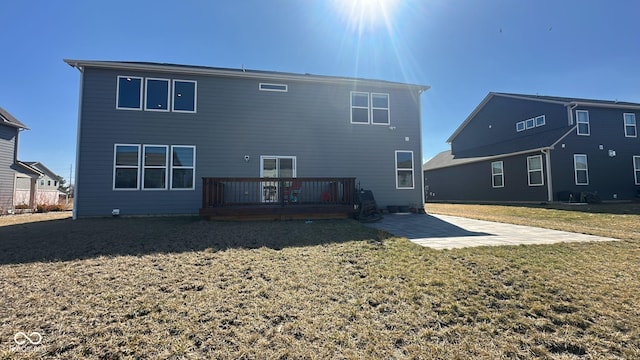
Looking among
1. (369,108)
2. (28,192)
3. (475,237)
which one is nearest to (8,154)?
(28,192)

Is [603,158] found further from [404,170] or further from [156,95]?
[156,95]

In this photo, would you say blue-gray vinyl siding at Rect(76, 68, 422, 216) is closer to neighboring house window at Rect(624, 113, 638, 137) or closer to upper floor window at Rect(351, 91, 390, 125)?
upper floor window at Rect(351, 91, 390, 125)

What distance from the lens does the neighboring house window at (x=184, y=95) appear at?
32.3ft

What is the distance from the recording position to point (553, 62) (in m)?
13.5

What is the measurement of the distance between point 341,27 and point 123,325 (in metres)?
10.6

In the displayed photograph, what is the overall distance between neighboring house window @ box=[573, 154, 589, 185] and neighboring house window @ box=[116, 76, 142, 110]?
21.0 meters

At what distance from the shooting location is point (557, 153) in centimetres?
1491

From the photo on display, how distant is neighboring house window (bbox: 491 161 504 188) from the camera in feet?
58.0

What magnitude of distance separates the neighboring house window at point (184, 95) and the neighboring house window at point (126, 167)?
2.04 meters

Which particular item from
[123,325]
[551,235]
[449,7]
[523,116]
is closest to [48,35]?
[123,325]

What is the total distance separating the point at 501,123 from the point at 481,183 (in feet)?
15.5

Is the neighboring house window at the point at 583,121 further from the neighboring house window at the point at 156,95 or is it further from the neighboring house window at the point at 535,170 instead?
the neighboring house window at the point at 156,95

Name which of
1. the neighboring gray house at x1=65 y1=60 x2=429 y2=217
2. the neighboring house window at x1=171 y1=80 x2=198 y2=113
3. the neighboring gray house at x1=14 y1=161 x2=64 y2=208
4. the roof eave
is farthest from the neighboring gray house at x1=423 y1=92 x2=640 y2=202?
the neighboring gray house at x1=14 y1=161 x2=64 y2=208

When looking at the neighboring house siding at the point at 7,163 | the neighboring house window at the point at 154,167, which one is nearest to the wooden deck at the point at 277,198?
the neighboring house window at the point at 154,167
